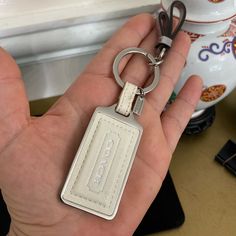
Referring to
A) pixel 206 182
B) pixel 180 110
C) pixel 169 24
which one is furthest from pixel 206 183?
pixel 169 24

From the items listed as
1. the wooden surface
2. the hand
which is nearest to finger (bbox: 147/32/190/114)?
the hand

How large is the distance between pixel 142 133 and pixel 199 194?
156 mm

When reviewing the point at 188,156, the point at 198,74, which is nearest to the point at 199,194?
the point at 188,156

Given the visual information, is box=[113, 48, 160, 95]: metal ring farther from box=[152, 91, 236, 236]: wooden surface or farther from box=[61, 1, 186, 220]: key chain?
box=[152, 91, 236, 236]: wooden surface

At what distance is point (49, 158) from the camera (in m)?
0.41

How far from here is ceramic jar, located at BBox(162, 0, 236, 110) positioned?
18.2 inches

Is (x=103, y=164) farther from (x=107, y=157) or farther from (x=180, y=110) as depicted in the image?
(x=180, y=110)

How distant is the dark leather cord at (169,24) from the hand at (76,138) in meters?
0.01

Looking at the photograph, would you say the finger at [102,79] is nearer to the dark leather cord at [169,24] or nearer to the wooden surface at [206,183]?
the dark leather cord at [169,24]

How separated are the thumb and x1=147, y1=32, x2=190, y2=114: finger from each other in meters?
0.15

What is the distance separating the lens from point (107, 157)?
420mm

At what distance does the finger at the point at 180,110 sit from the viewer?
481 mm

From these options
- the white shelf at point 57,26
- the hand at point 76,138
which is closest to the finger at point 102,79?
the hand at point 76,138

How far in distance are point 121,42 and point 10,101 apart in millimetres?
153
